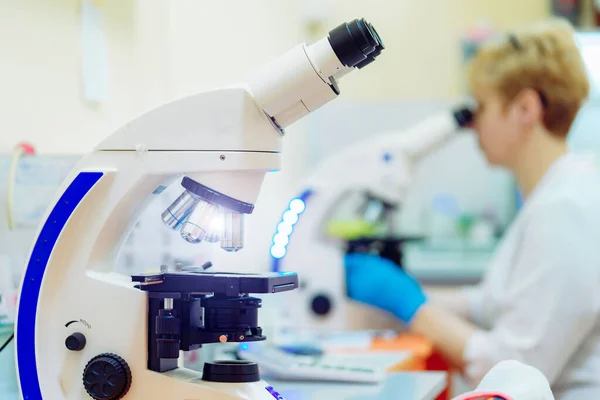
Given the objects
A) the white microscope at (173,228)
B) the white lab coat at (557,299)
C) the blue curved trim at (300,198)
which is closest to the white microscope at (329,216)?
the blue curved trim at (300,198)

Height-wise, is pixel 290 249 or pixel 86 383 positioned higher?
pixel 290 249

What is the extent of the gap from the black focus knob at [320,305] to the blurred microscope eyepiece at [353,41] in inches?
47.0

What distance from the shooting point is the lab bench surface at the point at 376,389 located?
1.33m

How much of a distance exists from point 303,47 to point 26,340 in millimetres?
531

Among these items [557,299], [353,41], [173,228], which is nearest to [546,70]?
[557,299]

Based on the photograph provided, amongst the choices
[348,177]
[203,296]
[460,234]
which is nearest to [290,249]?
[348,177]

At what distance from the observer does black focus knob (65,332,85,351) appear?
3.27 ft

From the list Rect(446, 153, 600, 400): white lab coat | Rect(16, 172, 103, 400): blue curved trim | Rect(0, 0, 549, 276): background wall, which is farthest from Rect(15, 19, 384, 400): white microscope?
Rect(446, 153, 600, 400): white lab coat

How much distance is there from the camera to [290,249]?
206 cm

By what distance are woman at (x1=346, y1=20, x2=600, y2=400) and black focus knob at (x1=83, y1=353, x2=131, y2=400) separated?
1034 mm

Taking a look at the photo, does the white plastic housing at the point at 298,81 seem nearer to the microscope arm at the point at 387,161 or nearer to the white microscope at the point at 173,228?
the white microscope at the point at 173,228

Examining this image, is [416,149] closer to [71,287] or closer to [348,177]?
[348,177]

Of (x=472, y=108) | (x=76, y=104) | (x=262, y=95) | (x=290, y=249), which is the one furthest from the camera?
(x=472, y=108)

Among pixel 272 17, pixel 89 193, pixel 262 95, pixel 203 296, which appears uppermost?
pixel 272 17
